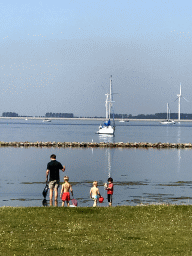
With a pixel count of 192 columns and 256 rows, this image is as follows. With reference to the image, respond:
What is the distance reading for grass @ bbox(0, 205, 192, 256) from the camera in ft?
43.9

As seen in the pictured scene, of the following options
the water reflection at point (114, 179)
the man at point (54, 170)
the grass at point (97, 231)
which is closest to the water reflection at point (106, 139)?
the water reflection at point (114, 179)

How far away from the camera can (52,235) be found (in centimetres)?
1502

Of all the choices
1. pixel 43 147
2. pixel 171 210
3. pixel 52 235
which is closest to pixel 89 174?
pixel 171 210

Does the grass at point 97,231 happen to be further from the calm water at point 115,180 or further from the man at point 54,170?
the calm water at point 115,180

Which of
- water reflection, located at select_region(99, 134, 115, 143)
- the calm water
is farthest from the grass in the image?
water reflection, located at select_region(99, 134, 115, 143)

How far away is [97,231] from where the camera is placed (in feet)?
51.4

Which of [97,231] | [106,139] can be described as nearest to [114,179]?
[97,231]

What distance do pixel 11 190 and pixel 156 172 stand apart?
76.7 feet

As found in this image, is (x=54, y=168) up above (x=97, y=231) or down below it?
above

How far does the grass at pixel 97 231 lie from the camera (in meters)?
13.4

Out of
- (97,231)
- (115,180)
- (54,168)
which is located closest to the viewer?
(97,231)

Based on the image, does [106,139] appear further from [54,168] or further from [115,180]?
[54,168]

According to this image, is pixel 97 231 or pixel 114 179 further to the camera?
pixel 114 179

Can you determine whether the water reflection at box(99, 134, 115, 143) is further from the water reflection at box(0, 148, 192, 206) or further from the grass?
the grass
